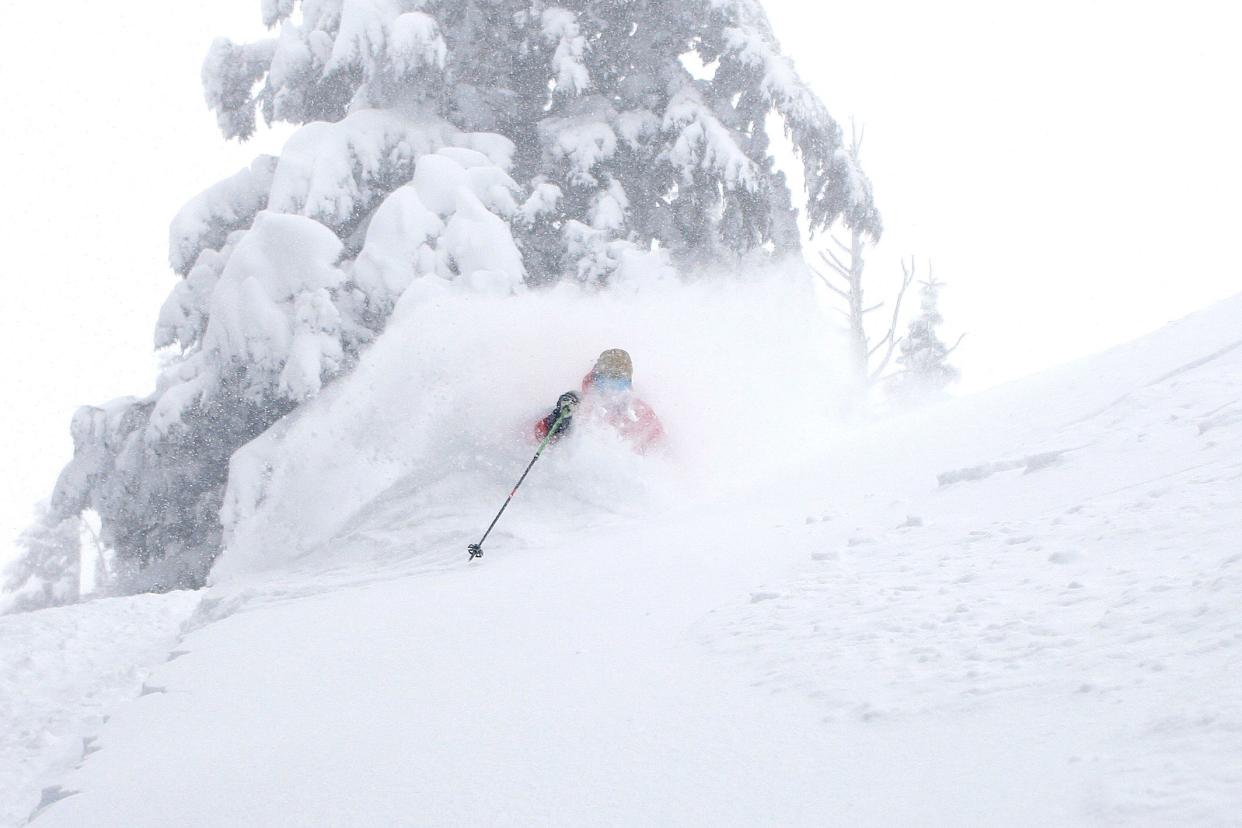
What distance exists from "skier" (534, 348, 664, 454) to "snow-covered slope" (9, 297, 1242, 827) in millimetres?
1656

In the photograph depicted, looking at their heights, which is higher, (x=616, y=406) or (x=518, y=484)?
(x=616, y=406)

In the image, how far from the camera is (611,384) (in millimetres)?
8320

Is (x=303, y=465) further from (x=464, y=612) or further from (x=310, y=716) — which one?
(x=310, y=716)

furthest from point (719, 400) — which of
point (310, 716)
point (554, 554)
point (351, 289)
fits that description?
point (310, 716)

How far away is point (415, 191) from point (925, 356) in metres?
18.2

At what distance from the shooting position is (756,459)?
379 inches

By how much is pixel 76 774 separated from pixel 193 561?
7601 millimetres

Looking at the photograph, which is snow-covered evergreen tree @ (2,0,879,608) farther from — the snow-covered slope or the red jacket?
the snow-covered slope

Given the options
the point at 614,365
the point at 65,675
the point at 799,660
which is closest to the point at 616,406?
the point at 614,365

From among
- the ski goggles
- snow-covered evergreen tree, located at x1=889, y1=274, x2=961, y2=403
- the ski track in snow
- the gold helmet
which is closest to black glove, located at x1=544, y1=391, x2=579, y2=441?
the ski goggles

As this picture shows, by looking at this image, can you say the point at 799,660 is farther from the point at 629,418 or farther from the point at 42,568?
the point at 42,568

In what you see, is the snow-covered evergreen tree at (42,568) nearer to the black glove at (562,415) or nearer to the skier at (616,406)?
the skier at (616,406)

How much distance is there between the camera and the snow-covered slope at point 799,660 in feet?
6.26

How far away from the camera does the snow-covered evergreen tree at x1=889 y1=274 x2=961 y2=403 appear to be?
79.4 feet
